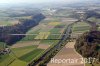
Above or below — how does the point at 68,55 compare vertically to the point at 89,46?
below

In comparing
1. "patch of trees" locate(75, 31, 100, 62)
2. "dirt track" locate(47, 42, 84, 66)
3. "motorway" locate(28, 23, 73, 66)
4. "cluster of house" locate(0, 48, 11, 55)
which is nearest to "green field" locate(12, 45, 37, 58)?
"cluster of house" locate(0, 48, 11, 55)

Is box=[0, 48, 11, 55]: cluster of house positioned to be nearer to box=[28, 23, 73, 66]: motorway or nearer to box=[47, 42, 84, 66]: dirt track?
box=[28, 23, 73, 66]: motorway

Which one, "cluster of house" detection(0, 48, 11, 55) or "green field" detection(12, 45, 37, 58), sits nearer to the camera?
"green field" detection(12, 45, 37, 58)

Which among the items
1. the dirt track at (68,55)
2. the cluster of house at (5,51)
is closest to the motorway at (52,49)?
the dirt track at (68,55)

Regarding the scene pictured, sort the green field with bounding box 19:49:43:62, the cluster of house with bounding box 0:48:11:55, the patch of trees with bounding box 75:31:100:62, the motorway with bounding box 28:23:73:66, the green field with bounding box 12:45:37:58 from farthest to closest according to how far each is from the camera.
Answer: the cluster of house with bounding box 0:48:11:55 < the green field with bounding box 12:45:37:58 < the green field with bounding box 19:49:43:62 < the patch of trees with bounding box 75:31:100:62 < the motorway with bounding box 28:23:73:66

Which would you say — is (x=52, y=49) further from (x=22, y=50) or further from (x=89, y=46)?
(x=89, y=46)

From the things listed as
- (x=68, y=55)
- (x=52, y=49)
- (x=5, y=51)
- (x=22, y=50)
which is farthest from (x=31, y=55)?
(x=68, y=55)

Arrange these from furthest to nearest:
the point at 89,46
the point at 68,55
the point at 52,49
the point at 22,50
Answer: the point at 22,50 < the point at 52,49 < the point at 89,46 < the point at 68,55

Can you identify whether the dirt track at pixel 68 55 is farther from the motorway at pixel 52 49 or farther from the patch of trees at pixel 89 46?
the motorway at pixel 52 49

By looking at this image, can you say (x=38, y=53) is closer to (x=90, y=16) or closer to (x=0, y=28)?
(x=0, y=28)

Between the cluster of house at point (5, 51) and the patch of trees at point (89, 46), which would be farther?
the cluster of house at point (5, 51)
